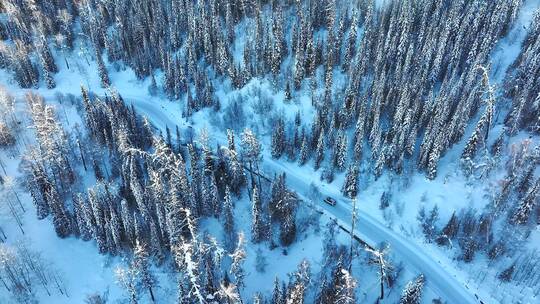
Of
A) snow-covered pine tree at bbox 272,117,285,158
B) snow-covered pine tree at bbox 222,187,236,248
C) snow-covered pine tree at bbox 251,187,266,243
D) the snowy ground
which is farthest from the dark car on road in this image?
snow-covered pine tree at bbox 222,187,236,248

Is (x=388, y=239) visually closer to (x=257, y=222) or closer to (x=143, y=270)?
(x=257, y=222)

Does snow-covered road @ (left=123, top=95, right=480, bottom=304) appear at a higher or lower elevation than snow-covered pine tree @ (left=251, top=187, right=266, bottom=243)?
lower

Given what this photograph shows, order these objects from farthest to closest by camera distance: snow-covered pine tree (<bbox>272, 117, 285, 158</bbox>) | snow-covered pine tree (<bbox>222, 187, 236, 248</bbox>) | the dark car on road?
snow-covered pine tree (<bbox>272, 117, 285, 158</bbox>) → the dark car on road → snow-covered pine tree (<bbox>222, 187, 236, 248</bbox>)

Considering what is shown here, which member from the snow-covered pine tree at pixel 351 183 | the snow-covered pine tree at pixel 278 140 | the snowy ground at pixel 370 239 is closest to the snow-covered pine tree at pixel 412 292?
the snowy ground at pixel 370 239

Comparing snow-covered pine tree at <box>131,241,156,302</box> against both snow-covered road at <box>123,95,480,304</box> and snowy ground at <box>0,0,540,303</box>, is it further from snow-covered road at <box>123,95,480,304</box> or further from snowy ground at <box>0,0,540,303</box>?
snow-covered road at <box>123,95,480,304</box>

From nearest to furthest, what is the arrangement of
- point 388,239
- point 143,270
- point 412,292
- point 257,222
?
point 412,292
point 143,270
point 257,222
point 388,239

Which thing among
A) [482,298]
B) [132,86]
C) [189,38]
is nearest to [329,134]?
[482,298]

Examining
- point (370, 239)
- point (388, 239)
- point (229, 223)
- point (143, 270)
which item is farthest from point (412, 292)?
point (143, 270)

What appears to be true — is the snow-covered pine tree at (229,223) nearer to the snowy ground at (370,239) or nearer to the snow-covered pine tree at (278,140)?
the snowy ground at (370,239)

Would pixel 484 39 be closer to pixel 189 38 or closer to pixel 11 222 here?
pixel 189 38
